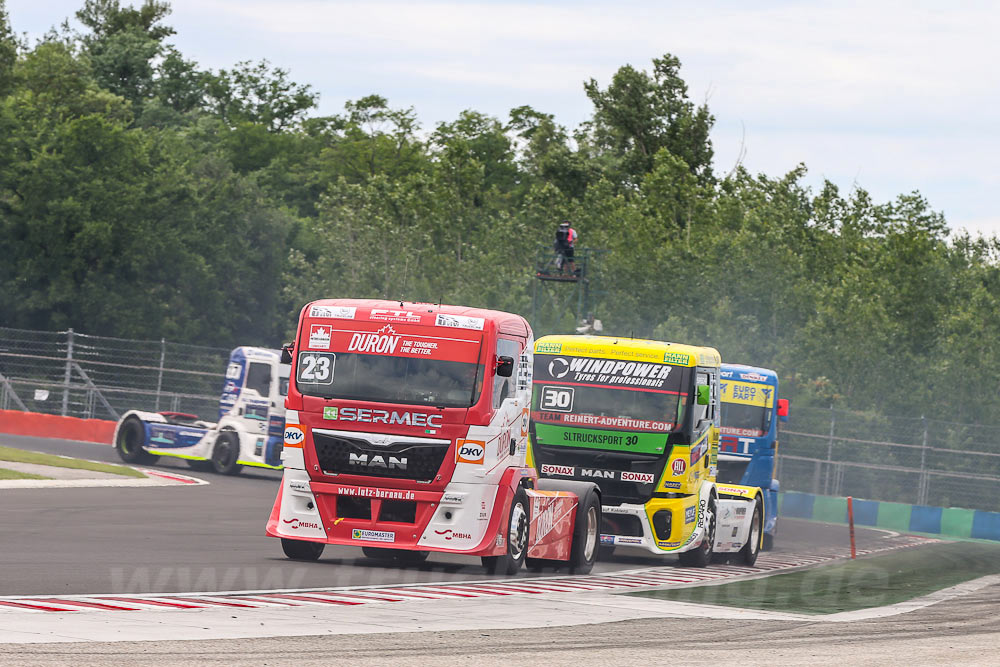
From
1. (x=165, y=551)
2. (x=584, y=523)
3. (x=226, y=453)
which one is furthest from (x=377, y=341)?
(x=226, y=453)

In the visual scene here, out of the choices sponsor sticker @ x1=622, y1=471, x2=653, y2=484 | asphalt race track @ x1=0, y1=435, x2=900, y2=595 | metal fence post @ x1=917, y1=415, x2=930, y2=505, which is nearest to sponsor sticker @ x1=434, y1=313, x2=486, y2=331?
asphalt race track @ x1=0, y1=435, x2=900, y2=595

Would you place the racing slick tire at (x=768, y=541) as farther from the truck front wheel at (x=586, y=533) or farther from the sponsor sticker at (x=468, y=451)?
the sponsor sticker at (x=468, y=451)

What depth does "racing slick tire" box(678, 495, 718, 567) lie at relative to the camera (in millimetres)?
19312

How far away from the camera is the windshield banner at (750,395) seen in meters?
26.6

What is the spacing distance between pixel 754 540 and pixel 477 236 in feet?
134

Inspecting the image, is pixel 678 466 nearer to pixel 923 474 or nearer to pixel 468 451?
pixel 468 451

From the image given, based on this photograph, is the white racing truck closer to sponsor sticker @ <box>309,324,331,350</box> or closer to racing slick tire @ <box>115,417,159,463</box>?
racing slick tire @ <box>115,417,159,463</box>

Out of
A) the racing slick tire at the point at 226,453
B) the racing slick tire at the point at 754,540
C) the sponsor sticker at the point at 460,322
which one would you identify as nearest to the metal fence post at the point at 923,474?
the racing slick tire at the point at 754,540

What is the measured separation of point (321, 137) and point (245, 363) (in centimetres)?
6888

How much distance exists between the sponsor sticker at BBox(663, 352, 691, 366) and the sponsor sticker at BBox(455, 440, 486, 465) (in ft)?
15.7

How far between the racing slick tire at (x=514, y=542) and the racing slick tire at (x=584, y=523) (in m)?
0.88

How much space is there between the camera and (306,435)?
14.9 m

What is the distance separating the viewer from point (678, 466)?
18438mm

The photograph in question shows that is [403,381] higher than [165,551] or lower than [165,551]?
higher
